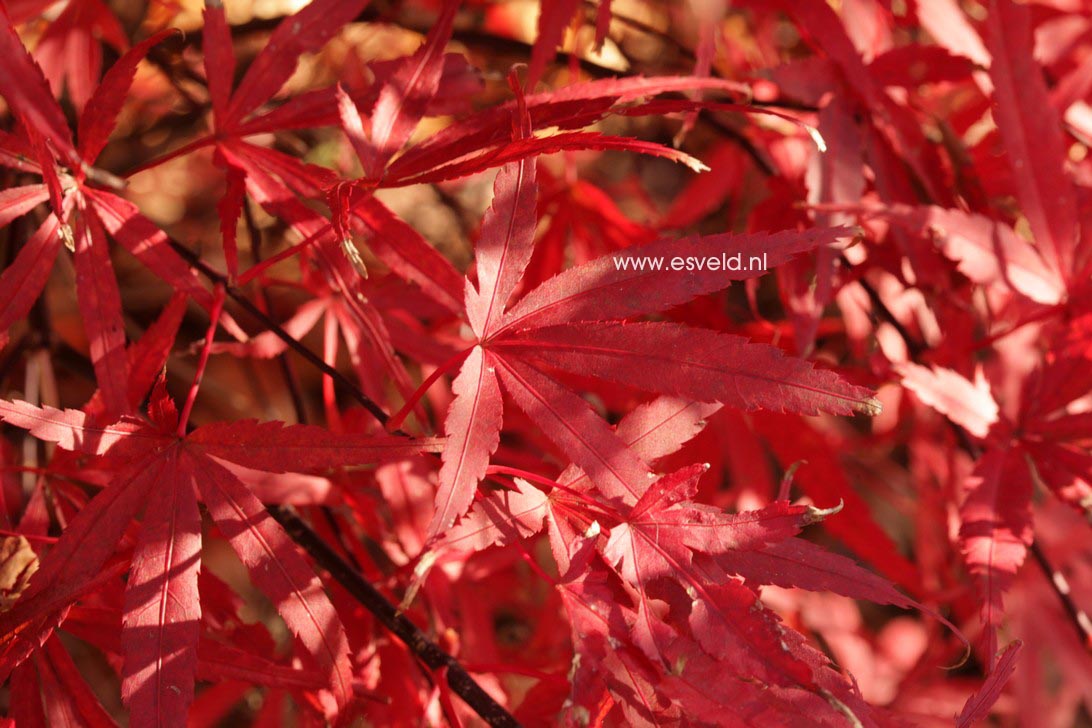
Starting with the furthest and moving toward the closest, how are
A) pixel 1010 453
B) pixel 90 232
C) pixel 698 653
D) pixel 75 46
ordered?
pixel 75 46 → pixel 1010 453 → pixel 90 232 → pixel 698 653

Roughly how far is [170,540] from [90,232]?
0.20 m

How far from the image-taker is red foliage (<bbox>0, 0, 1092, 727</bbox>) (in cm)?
45

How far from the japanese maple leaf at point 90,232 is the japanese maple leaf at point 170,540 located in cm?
5

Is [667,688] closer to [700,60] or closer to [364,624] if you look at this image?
[364,624]

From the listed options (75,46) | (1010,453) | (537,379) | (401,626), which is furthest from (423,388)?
(75,46)

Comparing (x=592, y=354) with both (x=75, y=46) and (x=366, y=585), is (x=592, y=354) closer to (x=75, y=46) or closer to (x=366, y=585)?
(x=366, y=585)

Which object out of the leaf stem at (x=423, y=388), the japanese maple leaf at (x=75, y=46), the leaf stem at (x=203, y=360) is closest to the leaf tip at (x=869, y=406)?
the leaf stem at (x=423, y=388)

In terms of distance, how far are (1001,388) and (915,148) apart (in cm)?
38

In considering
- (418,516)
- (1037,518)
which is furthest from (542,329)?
(1037,518)

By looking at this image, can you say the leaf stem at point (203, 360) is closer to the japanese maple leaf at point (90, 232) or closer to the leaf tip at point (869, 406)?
the japanese maple leaf at point (90, 232)

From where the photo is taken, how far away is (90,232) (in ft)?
1.77

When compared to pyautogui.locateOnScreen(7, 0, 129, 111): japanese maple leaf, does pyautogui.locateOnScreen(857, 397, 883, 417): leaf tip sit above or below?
below

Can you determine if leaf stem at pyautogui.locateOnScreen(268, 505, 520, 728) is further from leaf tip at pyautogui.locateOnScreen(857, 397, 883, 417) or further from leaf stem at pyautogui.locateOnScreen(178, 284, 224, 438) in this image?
leaf tip at pyautogui.locateOnScreen(857, 397, 883, 417)

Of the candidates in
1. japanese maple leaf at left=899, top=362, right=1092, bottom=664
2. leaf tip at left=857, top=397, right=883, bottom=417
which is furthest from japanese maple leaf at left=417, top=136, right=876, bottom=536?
japanese maple leaf at left=899, top=362, right=1092, bottom=664
